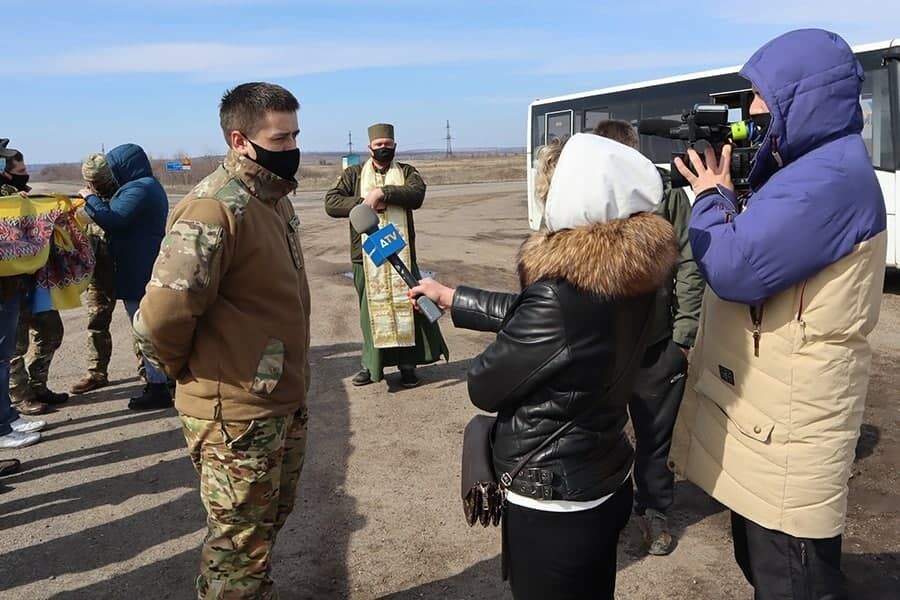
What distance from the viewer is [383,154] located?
571 cm

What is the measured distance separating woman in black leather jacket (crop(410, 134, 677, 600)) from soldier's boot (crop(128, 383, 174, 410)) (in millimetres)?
4348

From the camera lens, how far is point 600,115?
14641mm

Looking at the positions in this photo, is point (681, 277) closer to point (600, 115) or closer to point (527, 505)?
point (527, 505)

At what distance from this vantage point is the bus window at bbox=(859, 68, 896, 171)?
9.62 metres

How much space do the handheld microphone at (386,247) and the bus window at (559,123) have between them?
1322cm

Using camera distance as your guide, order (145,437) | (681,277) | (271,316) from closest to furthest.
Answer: (271,316)
(681,277)
(145,437)

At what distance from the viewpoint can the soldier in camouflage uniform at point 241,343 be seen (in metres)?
2.29

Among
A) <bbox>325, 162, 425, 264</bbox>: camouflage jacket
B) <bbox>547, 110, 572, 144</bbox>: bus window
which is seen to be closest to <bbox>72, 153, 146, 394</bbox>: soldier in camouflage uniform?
<bbox>325, 162, 425, 264</bbox>: camouflage jacket

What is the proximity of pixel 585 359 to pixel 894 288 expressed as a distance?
1015 centimetres

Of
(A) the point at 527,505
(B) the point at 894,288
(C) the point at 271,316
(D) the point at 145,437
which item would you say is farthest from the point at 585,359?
(B) the point at 894,288

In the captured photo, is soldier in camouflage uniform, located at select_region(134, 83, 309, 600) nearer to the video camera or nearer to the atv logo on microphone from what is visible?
the atv logo on microphone

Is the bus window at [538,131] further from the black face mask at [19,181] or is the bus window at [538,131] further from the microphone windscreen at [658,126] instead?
the microphone windscreen at [658,126]

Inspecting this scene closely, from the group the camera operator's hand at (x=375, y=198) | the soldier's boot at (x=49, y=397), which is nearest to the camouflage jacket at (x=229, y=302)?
the camera operator's hand at (x=375, y=198)

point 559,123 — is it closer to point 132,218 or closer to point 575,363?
point 132,218
